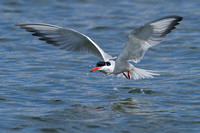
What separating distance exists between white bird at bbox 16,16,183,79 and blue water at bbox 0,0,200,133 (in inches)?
26.1

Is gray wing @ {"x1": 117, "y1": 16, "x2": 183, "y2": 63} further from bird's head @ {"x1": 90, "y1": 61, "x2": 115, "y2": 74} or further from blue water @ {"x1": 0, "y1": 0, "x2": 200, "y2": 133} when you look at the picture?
blue water @ {"x1": 0, "y1": 0, "x2": 200, "y2": 133}

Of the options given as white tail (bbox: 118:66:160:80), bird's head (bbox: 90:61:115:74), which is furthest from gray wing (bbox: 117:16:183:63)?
white tail (bbox: 118:66:160:80)

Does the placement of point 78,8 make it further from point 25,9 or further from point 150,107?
point 150,107

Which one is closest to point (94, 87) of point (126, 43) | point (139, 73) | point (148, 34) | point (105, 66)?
point (139, 73)

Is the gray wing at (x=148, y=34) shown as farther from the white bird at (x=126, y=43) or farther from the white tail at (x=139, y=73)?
the white tail at (x=139, y=73)

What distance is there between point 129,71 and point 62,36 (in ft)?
5.47

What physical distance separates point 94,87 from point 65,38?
1.40 metres

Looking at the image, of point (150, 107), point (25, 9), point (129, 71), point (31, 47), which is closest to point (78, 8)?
point (25, 9)

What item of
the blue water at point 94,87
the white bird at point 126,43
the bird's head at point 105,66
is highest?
the white bird at point 126,43

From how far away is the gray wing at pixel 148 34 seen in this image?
6941 mm

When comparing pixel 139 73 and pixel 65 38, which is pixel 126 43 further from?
pixel 65 38

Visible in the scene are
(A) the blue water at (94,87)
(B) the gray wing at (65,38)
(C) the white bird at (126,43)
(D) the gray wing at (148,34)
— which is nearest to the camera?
(A) the blue water at (94,87)

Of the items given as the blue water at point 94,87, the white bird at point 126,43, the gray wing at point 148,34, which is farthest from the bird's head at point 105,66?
the blue water at point 94,87

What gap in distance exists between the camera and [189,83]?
8.79 metres
